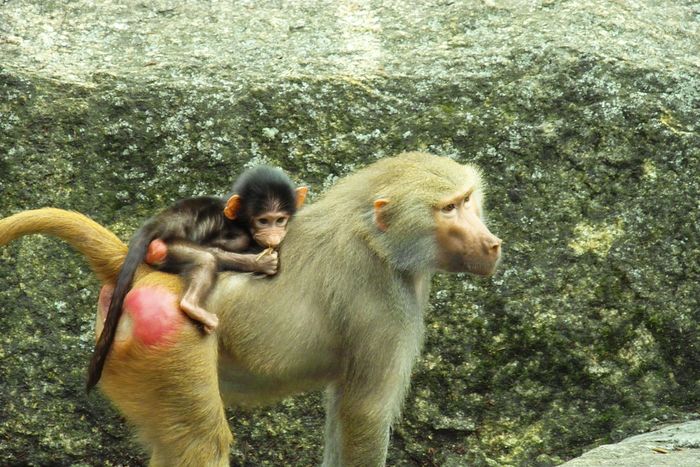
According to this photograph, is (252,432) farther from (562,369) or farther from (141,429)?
(562,369)

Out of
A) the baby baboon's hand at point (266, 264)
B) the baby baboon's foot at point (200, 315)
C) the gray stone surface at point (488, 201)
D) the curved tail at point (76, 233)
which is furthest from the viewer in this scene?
the gray stone surface at point (488, 201)

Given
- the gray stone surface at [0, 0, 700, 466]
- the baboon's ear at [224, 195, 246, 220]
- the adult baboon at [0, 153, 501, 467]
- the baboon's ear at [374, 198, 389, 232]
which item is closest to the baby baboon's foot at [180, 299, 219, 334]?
the adult baboon at [0, 153, 501, 467]

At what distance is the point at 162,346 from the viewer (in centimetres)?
460

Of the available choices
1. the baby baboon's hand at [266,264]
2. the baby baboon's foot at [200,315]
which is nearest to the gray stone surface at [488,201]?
the baby baboon's hand at [266,264]

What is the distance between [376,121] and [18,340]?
2.04 m

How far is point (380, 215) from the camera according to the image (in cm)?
486

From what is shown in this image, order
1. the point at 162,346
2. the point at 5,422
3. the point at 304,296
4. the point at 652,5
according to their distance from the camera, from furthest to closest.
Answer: the point at 652,5, the point at 5,422, the point at 304,296, the point at 162,346

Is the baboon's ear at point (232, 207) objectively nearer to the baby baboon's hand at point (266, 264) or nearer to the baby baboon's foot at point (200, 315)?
the baby baboon's hand at point (266, 264)

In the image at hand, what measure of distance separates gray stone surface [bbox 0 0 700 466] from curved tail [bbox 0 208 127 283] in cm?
84

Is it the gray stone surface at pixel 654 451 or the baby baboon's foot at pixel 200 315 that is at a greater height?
the baby baboon's foot at pixel 200 315

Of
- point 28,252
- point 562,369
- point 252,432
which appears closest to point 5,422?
point 28,252

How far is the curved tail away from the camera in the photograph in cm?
480

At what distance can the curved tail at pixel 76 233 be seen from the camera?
480cm

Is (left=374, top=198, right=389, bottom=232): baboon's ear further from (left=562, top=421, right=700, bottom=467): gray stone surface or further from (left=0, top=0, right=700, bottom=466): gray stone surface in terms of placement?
(left=562, top=421, right=700, bottom=467): gray stone surface
